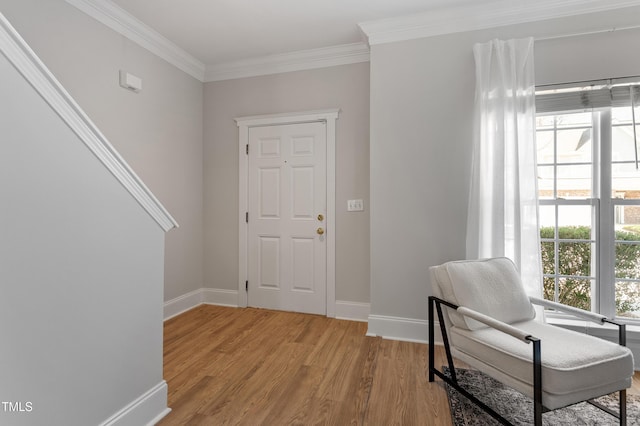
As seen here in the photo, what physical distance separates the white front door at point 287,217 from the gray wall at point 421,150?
0.72 meters

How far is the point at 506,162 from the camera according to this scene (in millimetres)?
2451

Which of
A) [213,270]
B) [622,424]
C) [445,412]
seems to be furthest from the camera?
[213,270]

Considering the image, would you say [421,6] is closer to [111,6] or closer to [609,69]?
[609,69]

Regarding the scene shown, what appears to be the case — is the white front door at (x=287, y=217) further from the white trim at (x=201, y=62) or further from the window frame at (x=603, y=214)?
the window frame at (x=603, y=214)

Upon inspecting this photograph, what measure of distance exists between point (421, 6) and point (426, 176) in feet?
4.45

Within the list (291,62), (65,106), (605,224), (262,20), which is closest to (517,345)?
(605,224)

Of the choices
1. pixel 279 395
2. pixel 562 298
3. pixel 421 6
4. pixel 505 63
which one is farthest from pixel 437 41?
pixel 279 395

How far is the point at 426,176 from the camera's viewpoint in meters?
2.74

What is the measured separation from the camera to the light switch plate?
327 centimetres

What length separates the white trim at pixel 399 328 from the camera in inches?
108

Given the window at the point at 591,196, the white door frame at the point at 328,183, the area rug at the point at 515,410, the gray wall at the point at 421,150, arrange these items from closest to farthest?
the area rug at the point at 515,410
the window at the point at 591,196
the gray wall at the point at 421,150
the white door frame at the point at 328,183

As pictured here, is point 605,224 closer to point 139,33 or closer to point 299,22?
point 299,22

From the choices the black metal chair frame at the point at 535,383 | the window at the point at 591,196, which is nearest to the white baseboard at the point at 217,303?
the black metal chair frame at the point at 535,383

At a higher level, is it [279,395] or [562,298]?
[562,298]
